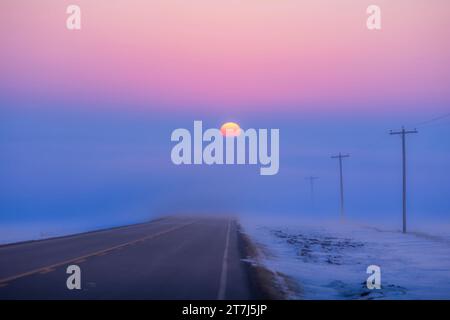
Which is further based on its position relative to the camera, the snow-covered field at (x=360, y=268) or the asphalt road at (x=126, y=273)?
the snow-covered field at (x=360, y=268)

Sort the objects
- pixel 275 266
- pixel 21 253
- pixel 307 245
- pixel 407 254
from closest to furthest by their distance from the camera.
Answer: pixel 275 266 < pixel 21 253 < pixel 407 254 < pixel 307 245

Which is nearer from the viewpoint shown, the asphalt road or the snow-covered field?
the asphalt road

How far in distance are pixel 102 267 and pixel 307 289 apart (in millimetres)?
5410

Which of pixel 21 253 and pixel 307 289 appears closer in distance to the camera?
pixel 307 289

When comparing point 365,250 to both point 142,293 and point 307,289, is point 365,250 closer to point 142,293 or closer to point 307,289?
point 307,289

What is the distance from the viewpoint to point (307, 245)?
96.7ft

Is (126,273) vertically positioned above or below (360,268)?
above

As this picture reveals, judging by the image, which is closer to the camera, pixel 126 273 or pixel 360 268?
pixel 126 273

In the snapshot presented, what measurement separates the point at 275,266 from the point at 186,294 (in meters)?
7.55

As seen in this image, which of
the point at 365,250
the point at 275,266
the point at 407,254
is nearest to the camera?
the point at 275,266

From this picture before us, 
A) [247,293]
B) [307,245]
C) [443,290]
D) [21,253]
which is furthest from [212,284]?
[307,245]

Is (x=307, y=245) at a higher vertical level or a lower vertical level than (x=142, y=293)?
lower

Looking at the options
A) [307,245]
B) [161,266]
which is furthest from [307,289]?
[307,245]

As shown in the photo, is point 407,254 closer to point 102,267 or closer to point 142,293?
point 102,267
